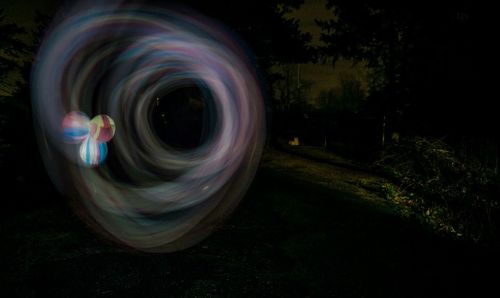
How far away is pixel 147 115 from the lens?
79.8 ft

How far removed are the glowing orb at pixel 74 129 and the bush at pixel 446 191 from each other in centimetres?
803

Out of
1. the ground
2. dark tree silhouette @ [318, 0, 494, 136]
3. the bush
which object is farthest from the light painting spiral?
dark tree silhouette @ [318, 0, 494, 136]

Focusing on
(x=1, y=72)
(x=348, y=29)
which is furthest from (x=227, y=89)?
(x=1, y=72)

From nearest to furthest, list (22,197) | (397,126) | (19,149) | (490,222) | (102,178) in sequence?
1. (490,222)
2. (22,197)
3. (19,149)
4. (102,178)
5. (397,126)

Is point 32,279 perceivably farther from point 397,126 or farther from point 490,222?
point 397,126

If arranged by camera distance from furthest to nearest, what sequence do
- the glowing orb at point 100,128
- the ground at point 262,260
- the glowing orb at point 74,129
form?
1. the glowing orb at point 74,129
2. the glowing orb at point 100,128
3. the ground at point 262,260

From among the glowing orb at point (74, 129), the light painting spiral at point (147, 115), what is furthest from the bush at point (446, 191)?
the glowing orb at point (74, 129)

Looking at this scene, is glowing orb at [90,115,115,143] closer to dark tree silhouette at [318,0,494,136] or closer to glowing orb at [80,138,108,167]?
glowing orb at [80,138,108,167]

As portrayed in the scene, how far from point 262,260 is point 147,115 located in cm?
1991

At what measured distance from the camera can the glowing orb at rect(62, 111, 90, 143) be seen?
1073 centimetres

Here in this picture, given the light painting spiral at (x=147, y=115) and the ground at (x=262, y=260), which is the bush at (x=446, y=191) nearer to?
the ground at (x=262, y=260)

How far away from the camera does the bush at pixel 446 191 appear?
23.5ft

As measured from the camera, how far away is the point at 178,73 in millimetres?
21094

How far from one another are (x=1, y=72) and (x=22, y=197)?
2.89m
